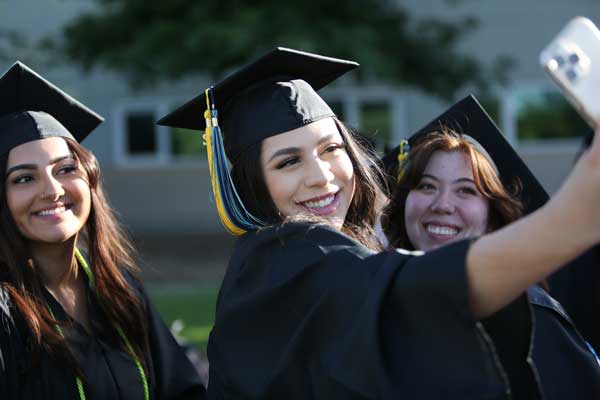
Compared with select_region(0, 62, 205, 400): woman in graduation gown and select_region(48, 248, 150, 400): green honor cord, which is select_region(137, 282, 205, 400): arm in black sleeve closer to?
select_region(0, 62, 205, 400): woman in graduation gown

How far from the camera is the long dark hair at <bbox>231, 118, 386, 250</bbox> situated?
2418mm

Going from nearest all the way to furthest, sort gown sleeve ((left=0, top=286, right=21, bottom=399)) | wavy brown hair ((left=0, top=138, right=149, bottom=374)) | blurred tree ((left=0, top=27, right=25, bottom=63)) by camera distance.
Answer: gown sleeve ((left=0, top=286, right=21, bottom=399)) < wavy brown hair ((left=0, top=138, right=149, bottom=374)) < blurred tree ((left=0, top=27, right=25, bottom=63))

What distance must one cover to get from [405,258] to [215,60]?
1009 cm

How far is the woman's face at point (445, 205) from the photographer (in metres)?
3.16

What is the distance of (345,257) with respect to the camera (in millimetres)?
2010

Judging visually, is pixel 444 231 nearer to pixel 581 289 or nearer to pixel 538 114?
pixel 581 289

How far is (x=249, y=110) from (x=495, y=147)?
3.87 ft

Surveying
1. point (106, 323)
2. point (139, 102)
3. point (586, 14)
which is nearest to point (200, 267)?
point (139, 102)

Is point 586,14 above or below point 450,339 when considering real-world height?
above

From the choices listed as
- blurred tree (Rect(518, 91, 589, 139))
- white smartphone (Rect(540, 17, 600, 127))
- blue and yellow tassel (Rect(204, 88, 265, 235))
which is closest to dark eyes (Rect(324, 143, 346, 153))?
blue and yellow tassel (Rect(204, 88, 265, 235))

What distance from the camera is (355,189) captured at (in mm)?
2666

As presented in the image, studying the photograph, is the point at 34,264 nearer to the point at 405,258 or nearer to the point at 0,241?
the point at 0,241

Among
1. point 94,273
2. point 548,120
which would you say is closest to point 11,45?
point 94,273

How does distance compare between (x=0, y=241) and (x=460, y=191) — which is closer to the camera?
(x=0, y=241)
